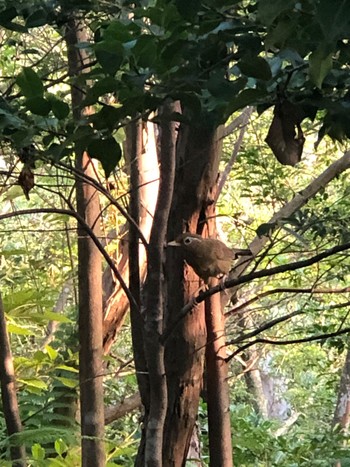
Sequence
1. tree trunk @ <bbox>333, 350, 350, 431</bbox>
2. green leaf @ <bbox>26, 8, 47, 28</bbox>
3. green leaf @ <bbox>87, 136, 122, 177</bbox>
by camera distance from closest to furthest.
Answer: green leaf @ <bbox>87, 136, 122, 177</bbox> → green leaf @ <bbox>26, 8, 47, 28</bbox> → tree trunk @ <bbox>333, 350, 350, 431</bbox>

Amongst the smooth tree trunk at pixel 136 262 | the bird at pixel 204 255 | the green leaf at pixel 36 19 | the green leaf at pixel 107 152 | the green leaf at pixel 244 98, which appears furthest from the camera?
the bird at pixel 204 255

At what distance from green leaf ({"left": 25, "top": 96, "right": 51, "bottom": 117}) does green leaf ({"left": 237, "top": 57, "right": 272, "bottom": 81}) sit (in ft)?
0.68

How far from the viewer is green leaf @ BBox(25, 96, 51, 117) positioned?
0.56m

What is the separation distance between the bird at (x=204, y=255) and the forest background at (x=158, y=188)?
0.21 ft

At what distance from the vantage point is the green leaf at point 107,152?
538 mm

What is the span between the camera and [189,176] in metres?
1.25

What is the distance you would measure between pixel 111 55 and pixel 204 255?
2.23ft

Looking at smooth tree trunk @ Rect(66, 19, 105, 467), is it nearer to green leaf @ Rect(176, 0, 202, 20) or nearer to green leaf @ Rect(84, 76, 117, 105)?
green leaf @ Rect(84, 76, 117, 105)

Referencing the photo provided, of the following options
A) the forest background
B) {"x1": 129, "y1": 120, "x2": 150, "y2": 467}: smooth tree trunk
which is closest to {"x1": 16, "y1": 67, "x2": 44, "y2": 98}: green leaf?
the forest background

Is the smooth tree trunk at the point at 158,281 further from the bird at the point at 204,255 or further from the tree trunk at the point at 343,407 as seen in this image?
the tree trunk at the point at 343,407

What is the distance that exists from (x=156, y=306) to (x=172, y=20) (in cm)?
46

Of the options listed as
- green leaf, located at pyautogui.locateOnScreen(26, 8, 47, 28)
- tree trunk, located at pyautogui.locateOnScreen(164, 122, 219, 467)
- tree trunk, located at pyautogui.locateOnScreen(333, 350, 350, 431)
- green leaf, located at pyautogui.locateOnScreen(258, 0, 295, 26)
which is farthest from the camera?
tree trunk, located at pyautogui.locateOnScreen(333, 350, 350, 431)

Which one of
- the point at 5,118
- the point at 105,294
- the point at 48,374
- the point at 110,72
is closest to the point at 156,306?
the point at 5,118

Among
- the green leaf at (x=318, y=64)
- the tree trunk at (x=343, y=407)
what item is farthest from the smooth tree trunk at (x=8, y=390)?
the tree trunk at (x=343, y=407)
